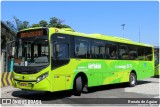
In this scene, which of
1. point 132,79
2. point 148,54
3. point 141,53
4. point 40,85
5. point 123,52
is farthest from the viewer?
point 148,54

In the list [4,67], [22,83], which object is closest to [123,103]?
[22,83]

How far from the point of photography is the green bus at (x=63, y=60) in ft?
44.8

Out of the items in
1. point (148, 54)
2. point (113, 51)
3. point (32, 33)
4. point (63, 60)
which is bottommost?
point (63, 60)

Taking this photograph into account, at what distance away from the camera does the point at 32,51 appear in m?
14.2

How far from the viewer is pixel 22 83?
14055mm

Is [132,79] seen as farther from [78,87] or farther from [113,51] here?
[78,87]

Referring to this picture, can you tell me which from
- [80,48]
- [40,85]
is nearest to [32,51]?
[40,85]

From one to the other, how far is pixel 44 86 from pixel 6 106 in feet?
6.08

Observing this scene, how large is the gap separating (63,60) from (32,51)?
4.42 feet

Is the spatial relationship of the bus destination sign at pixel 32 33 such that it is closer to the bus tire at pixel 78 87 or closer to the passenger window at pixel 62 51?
the passenger window at pixel 62 51

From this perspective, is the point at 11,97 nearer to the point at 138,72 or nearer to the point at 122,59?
the point at 122,59

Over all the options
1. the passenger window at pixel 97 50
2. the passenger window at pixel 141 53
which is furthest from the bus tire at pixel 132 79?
the passenger window at pixel 97 50

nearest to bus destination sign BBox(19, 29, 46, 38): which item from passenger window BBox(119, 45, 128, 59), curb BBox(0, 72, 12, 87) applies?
curb BBox(0, 72, 12, 87)

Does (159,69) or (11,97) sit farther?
(159,69)
